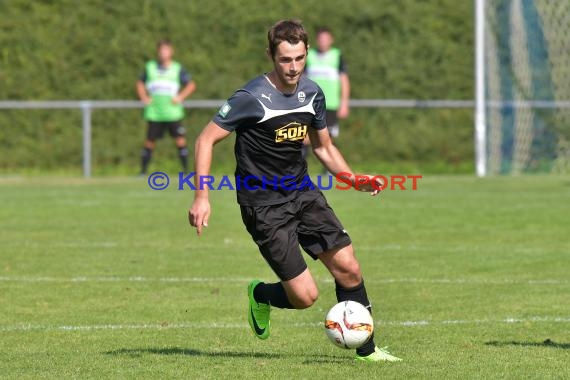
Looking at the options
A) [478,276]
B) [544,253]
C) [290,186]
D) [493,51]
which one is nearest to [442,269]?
[478,276]

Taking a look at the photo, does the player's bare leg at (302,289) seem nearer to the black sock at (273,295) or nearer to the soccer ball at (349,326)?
the black sock at (273,295)

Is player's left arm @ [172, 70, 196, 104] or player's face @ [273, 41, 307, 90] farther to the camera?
player's left arm @ [172, 70, 196, 104]

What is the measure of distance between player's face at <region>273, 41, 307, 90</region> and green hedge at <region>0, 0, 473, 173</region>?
16333 millimetres

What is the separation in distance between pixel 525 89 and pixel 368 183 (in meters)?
14.9

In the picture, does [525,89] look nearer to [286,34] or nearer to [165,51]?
[165,51]

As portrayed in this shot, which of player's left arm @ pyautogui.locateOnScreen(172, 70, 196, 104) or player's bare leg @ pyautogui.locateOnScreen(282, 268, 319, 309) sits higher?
player's bare leg @ pyautogui.locateOnScreen(282, 268, 319, 309)

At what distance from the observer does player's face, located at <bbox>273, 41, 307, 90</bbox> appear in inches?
265

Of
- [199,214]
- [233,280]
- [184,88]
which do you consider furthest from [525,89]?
[199,214]

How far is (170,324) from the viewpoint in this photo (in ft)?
26.7

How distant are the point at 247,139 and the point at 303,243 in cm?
67

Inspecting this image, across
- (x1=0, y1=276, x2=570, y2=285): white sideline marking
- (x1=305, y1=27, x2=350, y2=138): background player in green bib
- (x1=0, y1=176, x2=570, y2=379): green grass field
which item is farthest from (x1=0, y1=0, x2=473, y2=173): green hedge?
(x1=0, y1=276, x2=570, y2=285): white sideline marking

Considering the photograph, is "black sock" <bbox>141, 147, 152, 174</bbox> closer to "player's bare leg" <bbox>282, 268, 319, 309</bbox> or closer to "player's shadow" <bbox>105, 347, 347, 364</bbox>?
"player's shadow" <bbox>105, 347, 347, 364</bbox>

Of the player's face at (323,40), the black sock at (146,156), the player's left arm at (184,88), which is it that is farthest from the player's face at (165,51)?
the player's face at (323,40)

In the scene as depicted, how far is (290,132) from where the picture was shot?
697 cm
